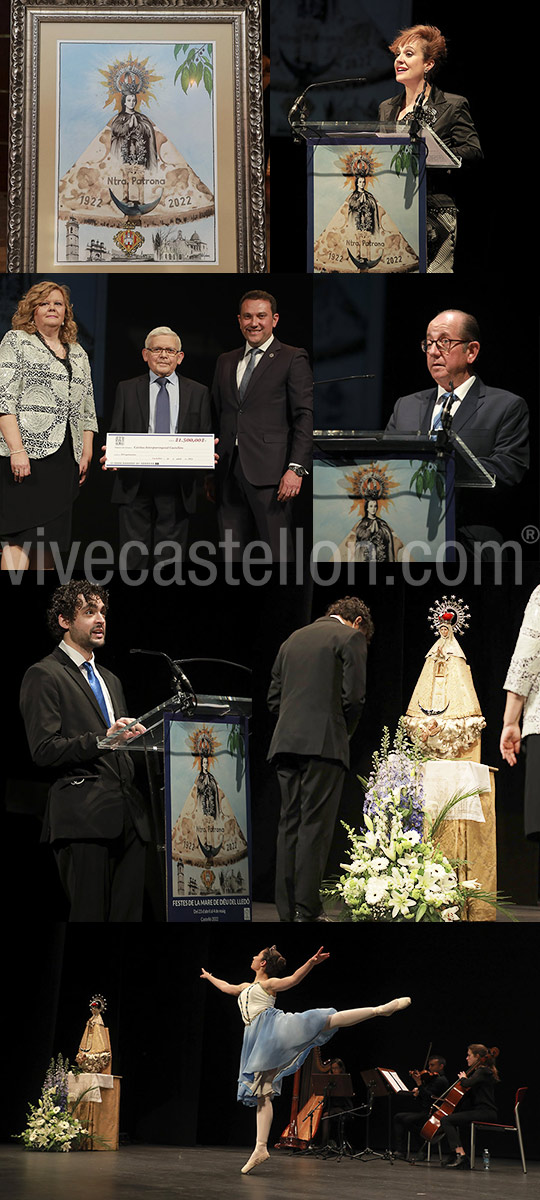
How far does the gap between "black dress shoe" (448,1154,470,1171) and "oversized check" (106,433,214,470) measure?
10.5 ft

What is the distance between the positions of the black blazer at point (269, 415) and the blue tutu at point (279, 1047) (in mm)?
2310

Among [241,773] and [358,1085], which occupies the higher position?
[241,773]

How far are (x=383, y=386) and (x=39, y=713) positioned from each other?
7.07 feet

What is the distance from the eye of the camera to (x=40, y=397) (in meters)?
6.27

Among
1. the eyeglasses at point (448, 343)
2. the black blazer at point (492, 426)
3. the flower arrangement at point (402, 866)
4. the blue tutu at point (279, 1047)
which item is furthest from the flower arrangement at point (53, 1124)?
the eyeglasses at point (448, 343)

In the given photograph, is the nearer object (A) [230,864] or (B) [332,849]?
(A) [230,864]

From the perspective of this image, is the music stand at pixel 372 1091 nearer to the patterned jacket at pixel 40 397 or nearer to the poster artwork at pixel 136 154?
the patterned jacket at pixel 40 397

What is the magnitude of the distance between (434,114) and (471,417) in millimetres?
1431

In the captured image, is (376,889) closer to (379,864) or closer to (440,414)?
(379,864)

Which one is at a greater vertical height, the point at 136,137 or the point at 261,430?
the point at 136,137

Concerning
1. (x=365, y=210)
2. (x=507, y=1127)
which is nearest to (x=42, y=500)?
(x=365, y=210)

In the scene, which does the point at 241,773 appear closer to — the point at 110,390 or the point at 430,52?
the point at 110,390

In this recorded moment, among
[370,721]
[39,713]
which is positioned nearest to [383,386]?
[370,721]

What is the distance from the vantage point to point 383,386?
21.2 feet
